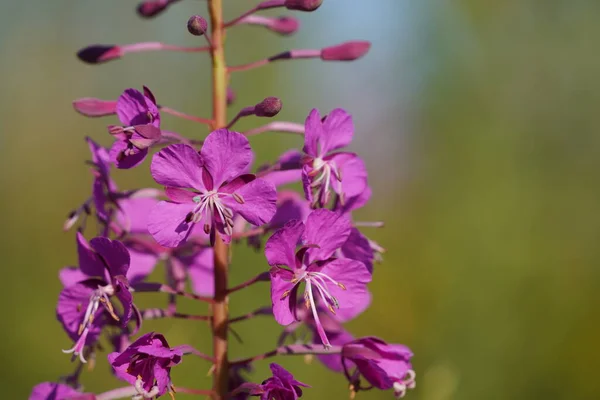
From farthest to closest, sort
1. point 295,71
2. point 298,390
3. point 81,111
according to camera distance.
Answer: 1. point 295,71
2. point 81,111
3. point 298,390

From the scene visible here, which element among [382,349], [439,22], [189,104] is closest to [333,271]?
[382,349]

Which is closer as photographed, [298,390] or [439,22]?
[298,390]

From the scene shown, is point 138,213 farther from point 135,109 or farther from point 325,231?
point 325,231

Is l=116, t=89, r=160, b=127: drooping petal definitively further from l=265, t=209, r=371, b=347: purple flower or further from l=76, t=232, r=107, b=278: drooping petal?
l=265, t=209, r=371, b=347: purple flower

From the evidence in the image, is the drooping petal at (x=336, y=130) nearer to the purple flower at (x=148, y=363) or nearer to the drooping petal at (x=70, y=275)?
the purple flower at (x=148, y=363)

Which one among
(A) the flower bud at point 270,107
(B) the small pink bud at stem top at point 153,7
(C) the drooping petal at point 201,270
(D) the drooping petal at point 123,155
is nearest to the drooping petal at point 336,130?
(A) the flower bud at point 270,107

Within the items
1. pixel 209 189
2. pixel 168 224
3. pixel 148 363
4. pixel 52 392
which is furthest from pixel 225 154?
pixel 52 392

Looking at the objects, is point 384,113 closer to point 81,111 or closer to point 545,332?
point 545,332
